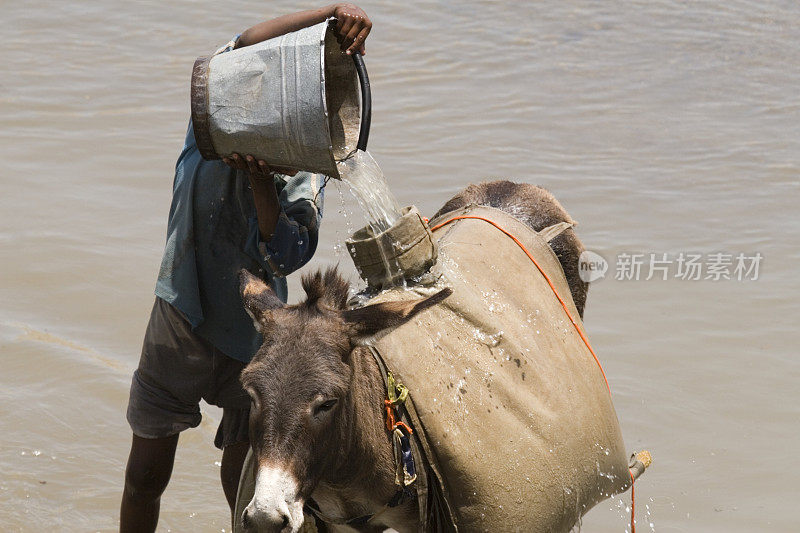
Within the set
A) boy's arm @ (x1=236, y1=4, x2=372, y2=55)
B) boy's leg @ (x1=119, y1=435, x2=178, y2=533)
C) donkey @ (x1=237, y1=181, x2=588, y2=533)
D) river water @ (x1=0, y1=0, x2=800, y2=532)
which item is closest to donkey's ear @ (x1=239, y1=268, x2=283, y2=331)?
donkey @ (x1=237, y1=181, x2=588, y2=533)

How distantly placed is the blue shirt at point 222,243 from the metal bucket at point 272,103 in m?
0.34

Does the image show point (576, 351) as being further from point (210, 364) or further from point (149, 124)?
point (149, 124)

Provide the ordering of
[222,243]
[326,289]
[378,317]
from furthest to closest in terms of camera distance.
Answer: [222,243] < [326,289] < [378,317]

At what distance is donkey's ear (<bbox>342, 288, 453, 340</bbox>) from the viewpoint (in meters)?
3.14

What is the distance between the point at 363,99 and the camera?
345 cm

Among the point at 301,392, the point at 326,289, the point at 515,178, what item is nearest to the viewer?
the point at 301,392

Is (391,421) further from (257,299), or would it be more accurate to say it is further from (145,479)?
(145,479)

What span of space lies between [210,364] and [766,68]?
29.0 feet

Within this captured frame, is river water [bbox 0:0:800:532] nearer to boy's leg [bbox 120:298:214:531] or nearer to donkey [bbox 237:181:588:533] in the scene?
boy's leg [bbox 120:298:214:531]

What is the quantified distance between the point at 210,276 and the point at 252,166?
1.96 feet

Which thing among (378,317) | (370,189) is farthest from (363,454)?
Result: (370,189)

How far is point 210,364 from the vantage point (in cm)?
396

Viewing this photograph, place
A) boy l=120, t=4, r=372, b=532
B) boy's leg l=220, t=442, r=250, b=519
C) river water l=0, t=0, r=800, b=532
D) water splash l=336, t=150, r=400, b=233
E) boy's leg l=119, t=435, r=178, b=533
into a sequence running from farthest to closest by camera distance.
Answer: river water l=0, t=0, r=800, b=532 → boy's leg l=220, t=442, r=250, b=519 → boy's leg l=119, t=435, r=178, b=533 → boy l=120, t=4, r=372, b=532 → water splash l=336, t=150, r=400, b=233

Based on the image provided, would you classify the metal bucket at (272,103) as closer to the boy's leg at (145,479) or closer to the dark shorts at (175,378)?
the dark shorts at (175,378)
